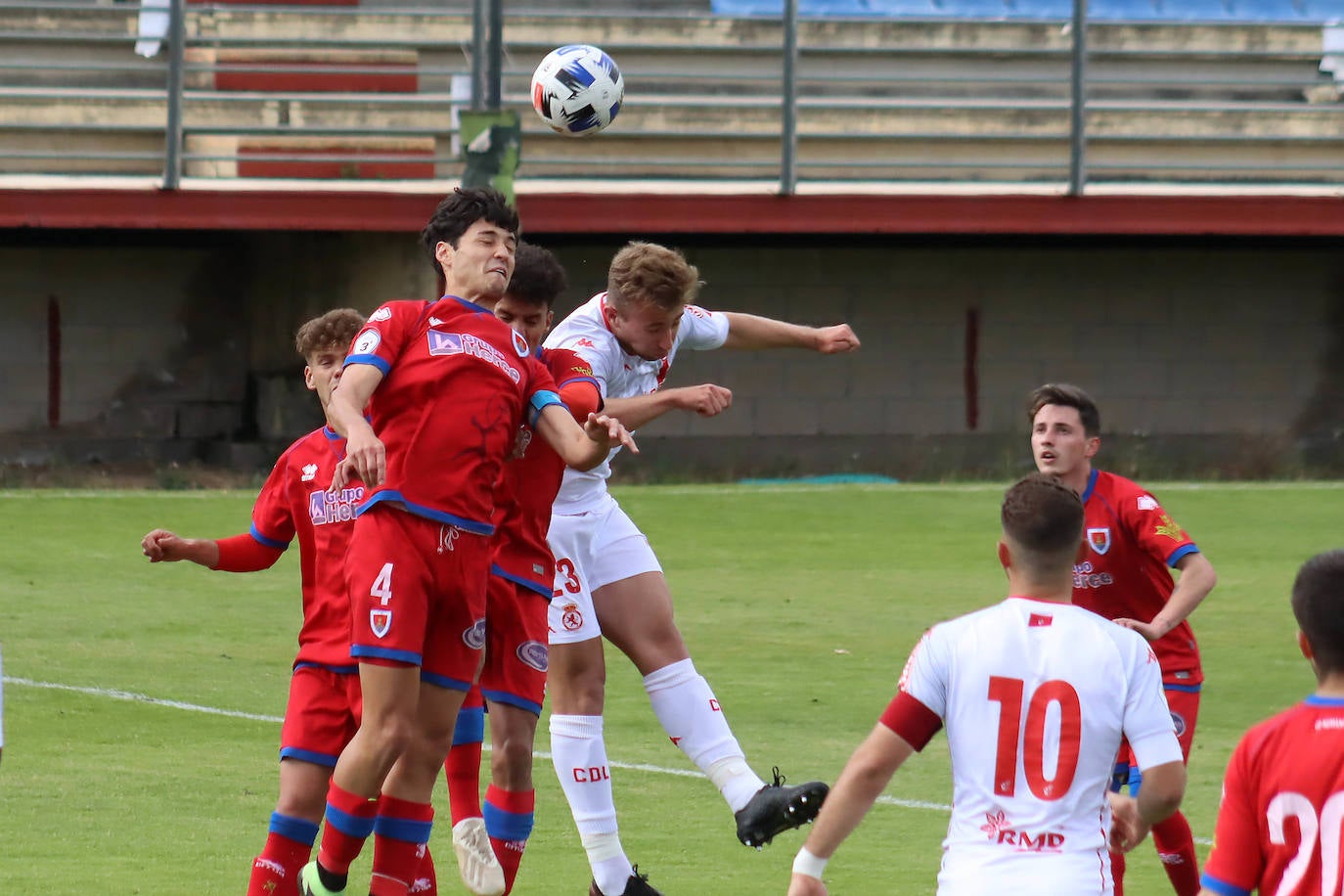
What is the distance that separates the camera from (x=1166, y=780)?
3.94 metres

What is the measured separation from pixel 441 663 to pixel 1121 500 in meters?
2.48

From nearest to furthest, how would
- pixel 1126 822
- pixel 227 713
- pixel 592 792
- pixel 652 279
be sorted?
pixel 1126 822
pixel 592 792
pixel 652 279
pixel 227 713

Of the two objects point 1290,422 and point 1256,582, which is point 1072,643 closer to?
point 1256,582

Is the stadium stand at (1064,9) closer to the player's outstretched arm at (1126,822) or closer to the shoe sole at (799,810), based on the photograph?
the shoe sole at (799,810)

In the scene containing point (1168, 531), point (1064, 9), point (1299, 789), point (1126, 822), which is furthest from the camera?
point (1064, 9)

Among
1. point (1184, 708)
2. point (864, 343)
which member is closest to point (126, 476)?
point (864, 343)

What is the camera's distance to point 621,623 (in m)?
6.65

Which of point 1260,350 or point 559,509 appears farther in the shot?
point 1260,350

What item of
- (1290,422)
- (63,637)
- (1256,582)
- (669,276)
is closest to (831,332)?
(669,276)

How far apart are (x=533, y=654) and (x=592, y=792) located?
55 cm

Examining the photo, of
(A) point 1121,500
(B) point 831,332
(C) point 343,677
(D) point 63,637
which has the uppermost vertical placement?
(B) point 831,332

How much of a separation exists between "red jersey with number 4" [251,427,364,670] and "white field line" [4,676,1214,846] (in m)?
2.26

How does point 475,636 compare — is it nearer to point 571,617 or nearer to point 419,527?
point 419,527

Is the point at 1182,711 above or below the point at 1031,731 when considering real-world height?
below
